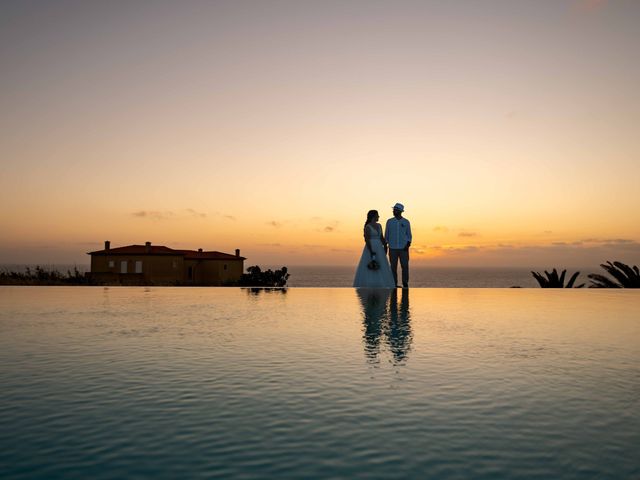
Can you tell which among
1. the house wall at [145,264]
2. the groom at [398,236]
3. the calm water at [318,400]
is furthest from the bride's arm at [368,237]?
the house wall at [145,264]

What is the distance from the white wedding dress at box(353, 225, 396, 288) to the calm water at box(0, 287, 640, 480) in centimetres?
823

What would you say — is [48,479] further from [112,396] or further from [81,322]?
[81,322]

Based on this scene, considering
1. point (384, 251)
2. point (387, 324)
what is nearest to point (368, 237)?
point (384, 251)

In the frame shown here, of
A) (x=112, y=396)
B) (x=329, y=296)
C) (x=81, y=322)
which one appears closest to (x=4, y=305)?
(x=81, y=322)

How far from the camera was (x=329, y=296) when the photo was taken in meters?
16.2

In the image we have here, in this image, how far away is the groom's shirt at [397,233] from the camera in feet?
55.8

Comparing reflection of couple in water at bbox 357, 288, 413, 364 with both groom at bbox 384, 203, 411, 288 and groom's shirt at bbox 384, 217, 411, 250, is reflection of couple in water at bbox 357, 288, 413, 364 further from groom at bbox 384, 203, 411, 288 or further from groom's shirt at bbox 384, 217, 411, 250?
groom's shirt at bbox 384, 217, 411, 250

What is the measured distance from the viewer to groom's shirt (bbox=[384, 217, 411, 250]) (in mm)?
17000

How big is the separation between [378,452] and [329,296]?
12.7 m

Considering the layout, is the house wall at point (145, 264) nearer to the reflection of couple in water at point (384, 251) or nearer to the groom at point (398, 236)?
the reflection of couple in water at point (384, 251)

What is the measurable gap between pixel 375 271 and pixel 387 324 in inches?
349

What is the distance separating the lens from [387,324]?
9.83 meters

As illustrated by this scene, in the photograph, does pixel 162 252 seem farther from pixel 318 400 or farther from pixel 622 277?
pixel 318 400

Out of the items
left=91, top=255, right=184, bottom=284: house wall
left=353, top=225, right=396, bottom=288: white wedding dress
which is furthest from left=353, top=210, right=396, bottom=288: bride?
left=91, top=255, right=184, bottom=284: house wall
